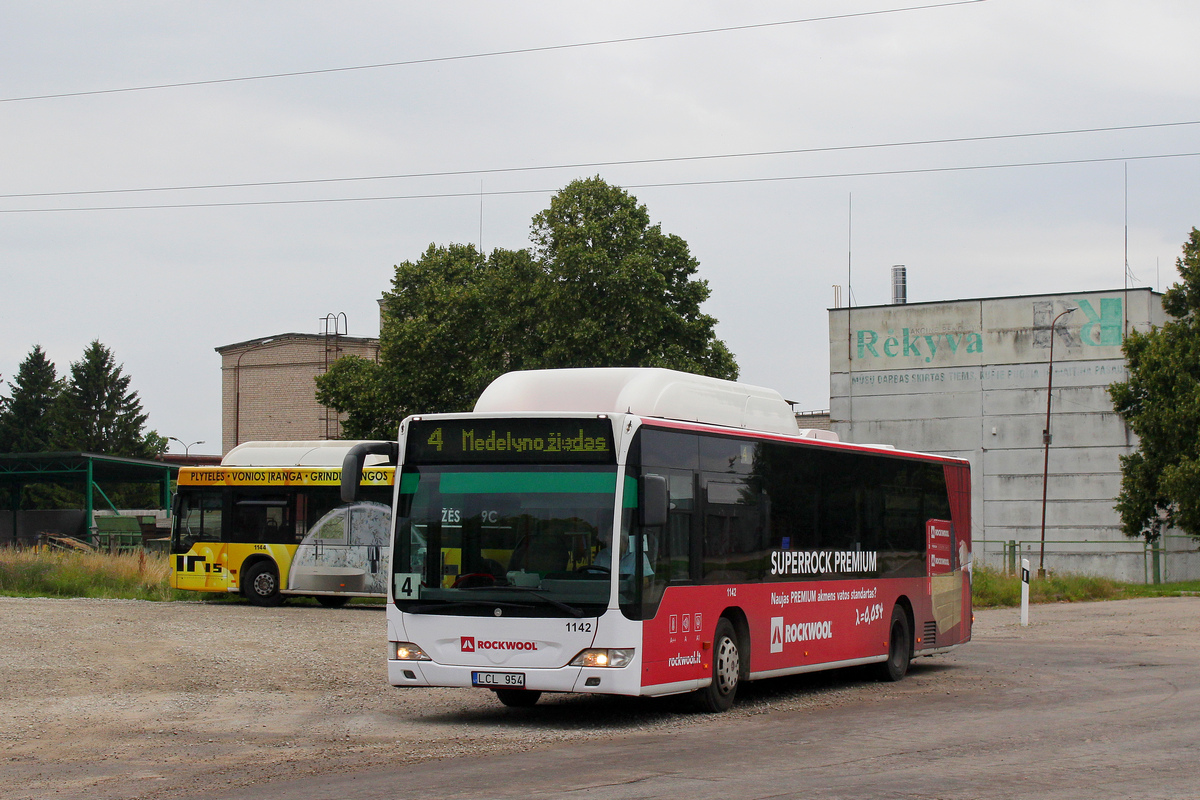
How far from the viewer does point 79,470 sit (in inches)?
2264

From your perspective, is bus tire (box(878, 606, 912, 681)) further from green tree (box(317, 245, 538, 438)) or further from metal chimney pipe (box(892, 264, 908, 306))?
metal chimney pipe (box(892, 264, 908, 306))

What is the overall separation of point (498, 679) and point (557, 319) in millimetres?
31028

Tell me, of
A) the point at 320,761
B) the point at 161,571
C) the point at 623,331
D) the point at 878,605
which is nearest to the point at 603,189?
the point at 623,331

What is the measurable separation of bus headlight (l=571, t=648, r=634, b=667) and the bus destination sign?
64.4 inches

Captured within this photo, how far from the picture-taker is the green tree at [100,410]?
3831 inches

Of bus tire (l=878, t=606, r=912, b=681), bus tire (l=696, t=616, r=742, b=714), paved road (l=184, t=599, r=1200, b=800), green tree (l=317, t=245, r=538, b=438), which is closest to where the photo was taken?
paved road (l=184, t=599, r=1200, b=800)

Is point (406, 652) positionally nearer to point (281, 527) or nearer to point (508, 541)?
point (508, 541)

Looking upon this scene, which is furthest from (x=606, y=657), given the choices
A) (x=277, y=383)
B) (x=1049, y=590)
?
(x=277, y=383)

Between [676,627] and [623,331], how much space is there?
98.9ft

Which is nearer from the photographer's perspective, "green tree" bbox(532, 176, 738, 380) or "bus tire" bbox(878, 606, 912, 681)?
"bus tire" bbox(878, 606, 912, 681)

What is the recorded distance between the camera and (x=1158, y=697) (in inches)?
578

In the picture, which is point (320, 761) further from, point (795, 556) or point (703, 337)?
point (703, 337)

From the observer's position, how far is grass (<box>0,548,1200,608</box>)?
32406 millimetres

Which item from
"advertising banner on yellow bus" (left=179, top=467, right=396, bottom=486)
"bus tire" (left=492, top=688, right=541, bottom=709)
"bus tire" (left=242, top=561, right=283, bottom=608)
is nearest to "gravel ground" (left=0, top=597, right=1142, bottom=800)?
"bus tire" (left=492, top=688, right=541, bottom=709)
